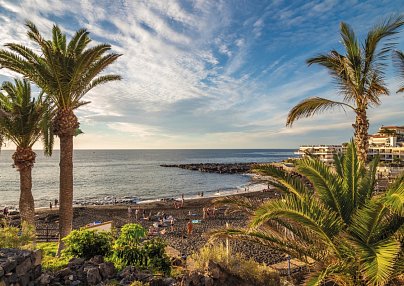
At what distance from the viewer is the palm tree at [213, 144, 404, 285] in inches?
179

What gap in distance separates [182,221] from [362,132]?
22.3 metres

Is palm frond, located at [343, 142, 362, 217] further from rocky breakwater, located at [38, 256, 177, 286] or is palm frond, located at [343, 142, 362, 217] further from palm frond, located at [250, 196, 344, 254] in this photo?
rocky breakwater, located at [38, 256, 177, 286]

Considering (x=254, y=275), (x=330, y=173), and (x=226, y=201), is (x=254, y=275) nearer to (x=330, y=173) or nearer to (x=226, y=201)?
(x=226, y=201)

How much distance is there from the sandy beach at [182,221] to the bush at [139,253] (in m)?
6.64

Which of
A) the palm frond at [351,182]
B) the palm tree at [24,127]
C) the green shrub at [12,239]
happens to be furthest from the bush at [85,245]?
the palm frond at [351,182]

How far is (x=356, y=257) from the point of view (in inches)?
198

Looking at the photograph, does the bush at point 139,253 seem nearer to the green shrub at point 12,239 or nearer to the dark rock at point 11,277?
the green shrub at point 12,239

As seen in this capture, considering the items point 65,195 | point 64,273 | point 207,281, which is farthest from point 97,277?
point 65,195

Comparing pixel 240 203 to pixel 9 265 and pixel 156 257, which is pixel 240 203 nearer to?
pixel 156 257

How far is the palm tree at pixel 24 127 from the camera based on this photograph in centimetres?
1307

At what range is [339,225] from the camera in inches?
213

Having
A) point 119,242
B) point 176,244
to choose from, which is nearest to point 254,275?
point 119,242

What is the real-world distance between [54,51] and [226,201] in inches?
384

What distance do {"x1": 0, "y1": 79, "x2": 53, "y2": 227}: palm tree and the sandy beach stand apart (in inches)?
352
